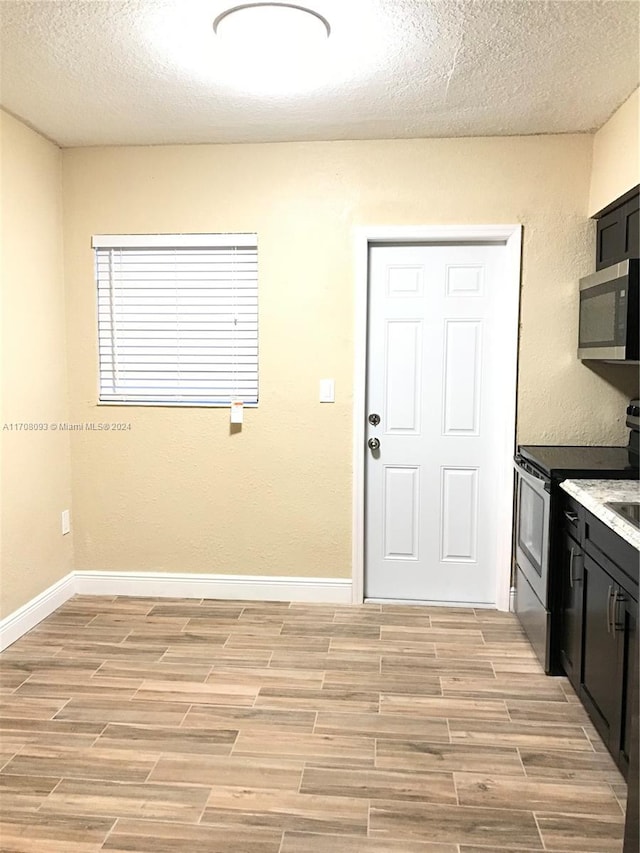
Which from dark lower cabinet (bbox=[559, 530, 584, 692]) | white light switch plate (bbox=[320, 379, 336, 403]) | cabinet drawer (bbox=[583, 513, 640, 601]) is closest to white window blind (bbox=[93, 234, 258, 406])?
white light switch plate (bbox=[320, 379, 336, 403])

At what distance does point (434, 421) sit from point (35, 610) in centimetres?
239

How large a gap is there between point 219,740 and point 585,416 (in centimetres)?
246

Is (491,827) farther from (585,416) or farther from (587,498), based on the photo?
(585,416)

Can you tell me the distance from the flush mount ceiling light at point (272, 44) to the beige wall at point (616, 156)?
1394 mm

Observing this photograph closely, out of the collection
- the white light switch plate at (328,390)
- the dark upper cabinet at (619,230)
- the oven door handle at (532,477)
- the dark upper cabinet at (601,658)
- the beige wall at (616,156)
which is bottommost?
the dark upper cabinet at (601,658)

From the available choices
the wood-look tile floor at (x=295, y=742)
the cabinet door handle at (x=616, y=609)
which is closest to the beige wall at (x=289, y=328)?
the wood-look tile floor at (x=295, y=742)

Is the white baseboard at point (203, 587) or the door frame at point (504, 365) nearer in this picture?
the door frame at point (504, 365)

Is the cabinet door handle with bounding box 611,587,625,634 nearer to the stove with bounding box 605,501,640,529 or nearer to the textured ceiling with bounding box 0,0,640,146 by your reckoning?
the stove with bounding box 605,501,640,529

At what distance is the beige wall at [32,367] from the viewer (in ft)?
10.9

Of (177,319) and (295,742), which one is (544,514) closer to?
(295,742)

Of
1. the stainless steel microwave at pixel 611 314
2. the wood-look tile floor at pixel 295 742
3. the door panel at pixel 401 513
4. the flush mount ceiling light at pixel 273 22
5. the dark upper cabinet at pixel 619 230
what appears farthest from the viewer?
the door panel at pixel 401 513

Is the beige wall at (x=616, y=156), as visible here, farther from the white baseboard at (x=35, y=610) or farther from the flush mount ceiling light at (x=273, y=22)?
the white baseboard at (x=35, y=610)

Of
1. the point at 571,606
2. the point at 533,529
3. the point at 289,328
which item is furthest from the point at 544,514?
the point at 289,328

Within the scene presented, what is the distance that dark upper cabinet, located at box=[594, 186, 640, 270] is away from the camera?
9.93 ft
